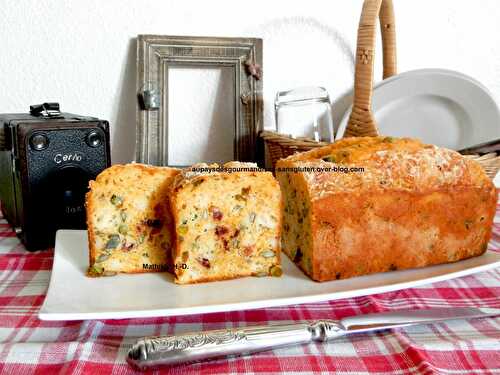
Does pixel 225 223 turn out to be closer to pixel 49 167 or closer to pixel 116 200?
pixel 116 200

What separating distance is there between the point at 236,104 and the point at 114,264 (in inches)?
37.5

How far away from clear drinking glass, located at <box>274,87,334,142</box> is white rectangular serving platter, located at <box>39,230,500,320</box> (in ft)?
2.41

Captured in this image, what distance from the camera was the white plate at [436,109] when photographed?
2117mm

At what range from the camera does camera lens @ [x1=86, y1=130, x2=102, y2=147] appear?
1.48 meters

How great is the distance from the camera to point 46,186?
1.44 metres

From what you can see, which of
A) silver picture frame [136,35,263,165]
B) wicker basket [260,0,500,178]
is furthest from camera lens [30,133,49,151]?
wicker basket [260,0,500,178]

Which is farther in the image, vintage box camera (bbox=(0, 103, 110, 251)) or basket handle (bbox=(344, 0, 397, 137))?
basket handle (bbox=(344, 0, 397, 137))

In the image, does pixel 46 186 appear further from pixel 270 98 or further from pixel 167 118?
pixel 270 98

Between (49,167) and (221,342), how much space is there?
80cm

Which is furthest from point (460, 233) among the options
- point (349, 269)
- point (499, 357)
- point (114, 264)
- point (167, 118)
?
point (167, 118)

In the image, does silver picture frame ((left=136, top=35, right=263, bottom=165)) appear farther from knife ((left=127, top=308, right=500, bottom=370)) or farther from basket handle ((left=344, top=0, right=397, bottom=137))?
knife ((left=127, top=308, right=500, bottom=370))

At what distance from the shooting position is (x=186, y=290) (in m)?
1.19

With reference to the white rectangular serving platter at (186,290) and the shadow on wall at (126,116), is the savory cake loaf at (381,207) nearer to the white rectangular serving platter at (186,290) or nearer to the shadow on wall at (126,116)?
the white rectangular serving platter at (186,290)

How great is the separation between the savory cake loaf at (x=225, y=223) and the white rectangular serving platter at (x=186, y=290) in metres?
0.04
